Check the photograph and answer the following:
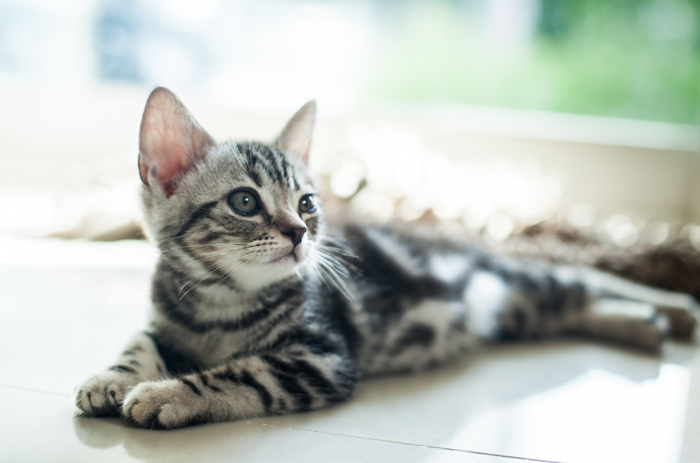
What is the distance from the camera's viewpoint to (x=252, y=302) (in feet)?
3.45

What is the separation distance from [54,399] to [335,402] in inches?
20.5

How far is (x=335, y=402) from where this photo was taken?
102 centimetres

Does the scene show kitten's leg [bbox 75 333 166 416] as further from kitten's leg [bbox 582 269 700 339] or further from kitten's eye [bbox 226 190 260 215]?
kitten's leg [bbox 582 269 700 339]

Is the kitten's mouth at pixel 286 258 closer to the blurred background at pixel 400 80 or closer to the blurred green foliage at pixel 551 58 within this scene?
the blurred background at pixel 400 80

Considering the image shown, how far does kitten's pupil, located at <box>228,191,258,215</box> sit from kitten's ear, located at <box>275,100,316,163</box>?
10.8 inches

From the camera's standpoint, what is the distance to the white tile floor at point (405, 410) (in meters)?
0.81

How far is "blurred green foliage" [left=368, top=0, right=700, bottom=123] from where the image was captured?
3.41 m

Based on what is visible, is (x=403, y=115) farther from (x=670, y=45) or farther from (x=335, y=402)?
(x=335, y=402)

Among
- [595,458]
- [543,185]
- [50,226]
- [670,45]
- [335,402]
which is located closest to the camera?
[595,458]

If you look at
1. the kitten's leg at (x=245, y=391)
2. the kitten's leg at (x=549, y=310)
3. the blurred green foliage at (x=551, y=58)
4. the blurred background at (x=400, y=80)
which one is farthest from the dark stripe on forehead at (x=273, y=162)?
the blurred green foliage at (x=551, y=58)

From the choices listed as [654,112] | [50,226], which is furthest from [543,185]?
[50,226]

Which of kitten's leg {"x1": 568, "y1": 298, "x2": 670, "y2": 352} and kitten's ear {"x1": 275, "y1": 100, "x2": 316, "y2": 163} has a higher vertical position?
kitten's ear {"x1": 275, "y1": 100, "x2": 316, "y2": 163}

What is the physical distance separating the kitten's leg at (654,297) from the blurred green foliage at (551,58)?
6.90ft

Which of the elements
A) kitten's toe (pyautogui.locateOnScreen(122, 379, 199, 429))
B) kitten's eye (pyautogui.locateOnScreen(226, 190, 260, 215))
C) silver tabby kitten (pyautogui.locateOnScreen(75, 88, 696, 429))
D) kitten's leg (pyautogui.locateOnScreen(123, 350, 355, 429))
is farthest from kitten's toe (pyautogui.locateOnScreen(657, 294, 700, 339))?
kitten's toe (pyautogui.locateOnScreen(122, 379, 199, 429))
